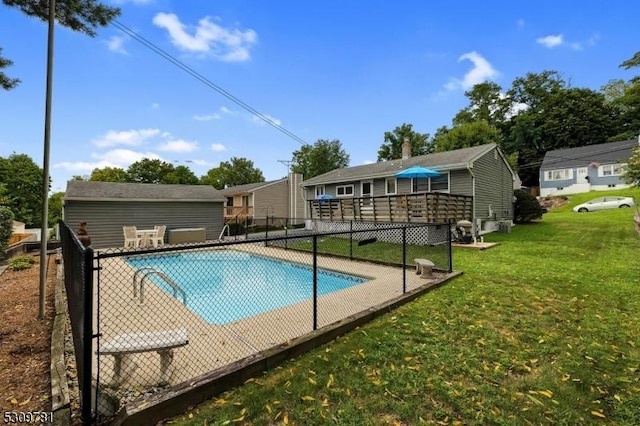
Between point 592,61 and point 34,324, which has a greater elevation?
point 592,61

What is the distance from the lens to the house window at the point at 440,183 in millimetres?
14572

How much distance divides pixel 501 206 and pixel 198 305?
1577cm

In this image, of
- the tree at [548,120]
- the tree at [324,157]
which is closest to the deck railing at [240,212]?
the tree at [324,157]

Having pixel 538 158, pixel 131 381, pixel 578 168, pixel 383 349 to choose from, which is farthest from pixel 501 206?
pixel 538 158

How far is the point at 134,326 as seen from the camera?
4.65 meters

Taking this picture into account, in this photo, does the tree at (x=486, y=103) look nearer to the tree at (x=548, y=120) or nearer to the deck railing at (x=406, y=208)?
the tree at (x=548, y=120)

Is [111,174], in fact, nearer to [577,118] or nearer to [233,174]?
[233,174]

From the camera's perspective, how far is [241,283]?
29.4 feet

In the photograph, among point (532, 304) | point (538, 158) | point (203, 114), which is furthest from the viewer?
point (538, 158)

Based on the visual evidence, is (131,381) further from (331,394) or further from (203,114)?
(203,114)

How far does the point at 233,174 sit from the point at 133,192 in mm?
33792

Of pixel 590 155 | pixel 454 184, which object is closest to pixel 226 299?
pixel 454 184

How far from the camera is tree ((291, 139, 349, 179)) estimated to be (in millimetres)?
41375

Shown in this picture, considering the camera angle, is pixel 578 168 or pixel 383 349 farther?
pixel 578 168
